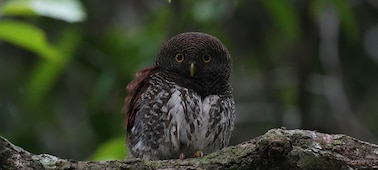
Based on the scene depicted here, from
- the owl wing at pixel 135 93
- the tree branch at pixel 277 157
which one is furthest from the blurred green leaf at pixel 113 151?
the tree branch at pixel 277 157

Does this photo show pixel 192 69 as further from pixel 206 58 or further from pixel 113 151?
pixel 113 151

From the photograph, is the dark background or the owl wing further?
the dark background

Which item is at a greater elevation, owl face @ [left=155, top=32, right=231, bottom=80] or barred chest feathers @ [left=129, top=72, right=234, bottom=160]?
owl face @ [left=155, top=32, right=231, bottom=80]

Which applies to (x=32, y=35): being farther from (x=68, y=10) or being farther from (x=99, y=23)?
(x=99, y=23)

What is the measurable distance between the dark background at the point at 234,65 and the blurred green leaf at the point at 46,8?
36.2 inches

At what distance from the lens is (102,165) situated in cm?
297

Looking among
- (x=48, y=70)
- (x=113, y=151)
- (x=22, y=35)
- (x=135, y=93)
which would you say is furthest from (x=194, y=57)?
(x=48, y=70)

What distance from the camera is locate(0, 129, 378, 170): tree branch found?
2.94m

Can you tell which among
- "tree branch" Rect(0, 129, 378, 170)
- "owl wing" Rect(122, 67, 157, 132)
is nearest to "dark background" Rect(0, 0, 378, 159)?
"owl wing" Rect(122, 67, 157, 132)

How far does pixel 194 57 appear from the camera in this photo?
4469 millimetres

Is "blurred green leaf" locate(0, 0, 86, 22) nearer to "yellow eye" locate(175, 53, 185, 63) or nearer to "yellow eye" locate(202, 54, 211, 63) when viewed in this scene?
"yellow eye" locate(175, 53, 185, 63)

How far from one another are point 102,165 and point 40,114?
345 cm

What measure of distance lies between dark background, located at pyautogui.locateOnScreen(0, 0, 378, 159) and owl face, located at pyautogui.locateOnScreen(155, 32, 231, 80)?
0.66 meters

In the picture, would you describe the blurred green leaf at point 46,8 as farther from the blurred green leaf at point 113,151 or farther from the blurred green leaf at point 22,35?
the blurred green leaf at point 113,151
